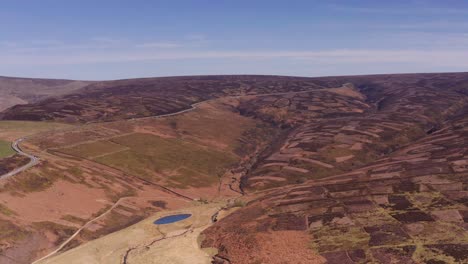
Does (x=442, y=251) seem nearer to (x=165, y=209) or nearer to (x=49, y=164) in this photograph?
(x=165, y=209)

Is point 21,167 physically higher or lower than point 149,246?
higher

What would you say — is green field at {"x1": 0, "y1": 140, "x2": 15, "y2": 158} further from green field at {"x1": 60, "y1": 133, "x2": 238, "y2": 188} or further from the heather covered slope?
the heather covered slope

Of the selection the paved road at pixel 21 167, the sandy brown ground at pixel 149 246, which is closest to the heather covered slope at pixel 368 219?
the sandy brown ground at pixel 149 246

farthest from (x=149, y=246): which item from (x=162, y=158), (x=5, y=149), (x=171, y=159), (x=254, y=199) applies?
(x=5, y=149)

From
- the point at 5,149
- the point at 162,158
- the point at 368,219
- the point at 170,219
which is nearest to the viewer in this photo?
the point at 368,219

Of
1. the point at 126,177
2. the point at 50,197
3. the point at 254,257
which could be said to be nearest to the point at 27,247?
the point at 50,197

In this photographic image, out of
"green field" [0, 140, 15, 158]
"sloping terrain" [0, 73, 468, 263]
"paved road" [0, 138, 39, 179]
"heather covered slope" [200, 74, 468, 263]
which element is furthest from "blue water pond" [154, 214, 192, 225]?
"green field" [0, 140, 15, 158]

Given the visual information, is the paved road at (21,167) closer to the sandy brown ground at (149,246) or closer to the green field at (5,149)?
the green field at (5,149)

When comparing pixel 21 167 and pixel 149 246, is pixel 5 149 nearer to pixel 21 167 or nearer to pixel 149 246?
pixel 21 167
